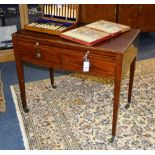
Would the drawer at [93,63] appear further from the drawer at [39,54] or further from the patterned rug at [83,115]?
the patterned rug at [83,115]

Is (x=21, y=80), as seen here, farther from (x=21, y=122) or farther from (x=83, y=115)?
(x=83, y=115)

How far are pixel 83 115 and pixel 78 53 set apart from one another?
64 cm

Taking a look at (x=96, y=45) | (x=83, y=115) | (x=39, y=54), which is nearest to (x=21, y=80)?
(x=39, y=54)

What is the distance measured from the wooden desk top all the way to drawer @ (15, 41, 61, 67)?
0.04 meters

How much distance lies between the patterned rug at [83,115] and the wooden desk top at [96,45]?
643 millimetres

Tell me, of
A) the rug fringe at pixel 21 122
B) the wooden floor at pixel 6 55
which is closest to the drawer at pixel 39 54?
the rug fringe at pixel 21 122

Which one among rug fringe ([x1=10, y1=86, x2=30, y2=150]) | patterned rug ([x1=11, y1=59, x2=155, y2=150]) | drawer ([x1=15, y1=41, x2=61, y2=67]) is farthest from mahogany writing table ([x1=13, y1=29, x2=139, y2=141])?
rug fringe ([x1=10, y1=86, x2=30, y2=150])

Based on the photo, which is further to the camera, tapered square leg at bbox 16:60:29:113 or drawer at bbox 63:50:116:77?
tapered square leg at bbox 16:60:29:113

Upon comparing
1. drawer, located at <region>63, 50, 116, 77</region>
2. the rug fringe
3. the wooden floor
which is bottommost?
the rug fringe

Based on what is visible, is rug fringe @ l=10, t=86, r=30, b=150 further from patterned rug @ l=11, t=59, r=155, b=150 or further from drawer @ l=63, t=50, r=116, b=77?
drawer @ l=63, t=50, r=116, b=77

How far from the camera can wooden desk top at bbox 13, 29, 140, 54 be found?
5.13 ft

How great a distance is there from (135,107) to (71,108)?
1.76 ft

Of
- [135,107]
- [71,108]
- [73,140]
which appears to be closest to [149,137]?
[135,107]
